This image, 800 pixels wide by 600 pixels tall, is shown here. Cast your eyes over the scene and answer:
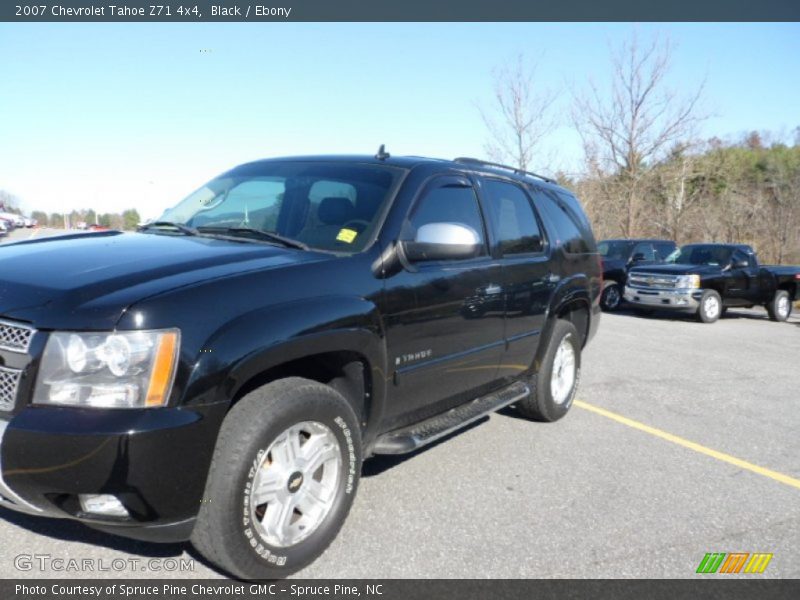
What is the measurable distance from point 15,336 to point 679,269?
13.7 metres

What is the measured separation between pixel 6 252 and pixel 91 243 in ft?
1.26

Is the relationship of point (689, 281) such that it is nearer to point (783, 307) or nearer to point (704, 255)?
point (704, 255)

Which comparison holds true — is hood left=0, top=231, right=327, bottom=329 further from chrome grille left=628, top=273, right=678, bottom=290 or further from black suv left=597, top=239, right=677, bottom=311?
black suv left=597, top=239, right=677, bottom=311

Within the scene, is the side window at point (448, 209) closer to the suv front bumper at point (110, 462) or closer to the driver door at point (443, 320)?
the driver door at point (443, 320)

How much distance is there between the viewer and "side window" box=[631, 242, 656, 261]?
16453 millimetres

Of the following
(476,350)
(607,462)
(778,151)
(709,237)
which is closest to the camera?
(476,350)

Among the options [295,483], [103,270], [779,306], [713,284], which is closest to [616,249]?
[713,284]

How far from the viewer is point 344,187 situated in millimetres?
3809

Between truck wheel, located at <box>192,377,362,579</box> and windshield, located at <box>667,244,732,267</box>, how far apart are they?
13440 mm

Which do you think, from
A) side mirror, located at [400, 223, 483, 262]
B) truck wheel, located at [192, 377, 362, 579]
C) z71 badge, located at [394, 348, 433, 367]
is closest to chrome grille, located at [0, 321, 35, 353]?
truck wheel, located at [192, 377, 362, 579]

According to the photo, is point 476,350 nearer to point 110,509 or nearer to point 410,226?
point 410,226

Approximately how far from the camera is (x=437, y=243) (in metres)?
3.46
